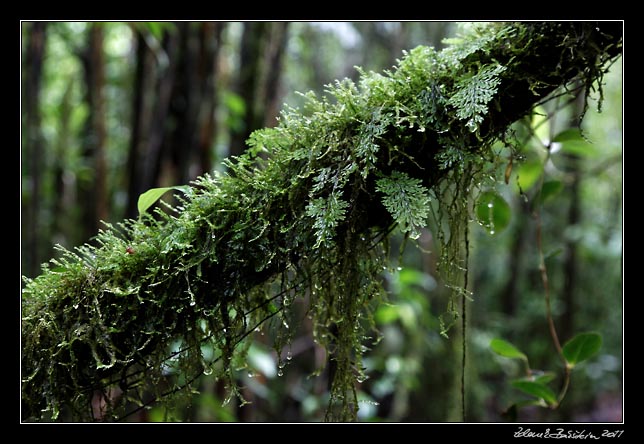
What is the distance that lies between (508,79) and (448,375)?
2710mm

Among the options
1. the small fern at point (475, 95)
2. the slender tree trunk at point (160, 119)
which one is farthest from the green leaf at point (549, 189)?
the slender tree trunk at point (160, 119)

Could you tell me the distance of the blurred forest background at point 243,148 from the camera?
172cm

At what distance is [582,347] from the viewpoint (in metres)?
0.93

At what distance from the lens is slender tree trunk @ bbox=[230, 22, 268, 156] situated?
1.99 metres

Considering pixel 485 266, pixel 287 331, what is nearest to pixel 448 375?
pixel 485 266

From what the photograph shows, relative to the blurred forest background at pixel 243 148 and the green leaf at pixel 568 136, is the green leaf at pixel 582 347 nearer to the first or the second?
the blurred forest background at pixel 243 148

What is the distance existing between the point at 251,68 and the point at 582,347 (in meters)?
1.62

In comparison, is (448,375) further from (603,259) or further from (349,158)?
(349,158)

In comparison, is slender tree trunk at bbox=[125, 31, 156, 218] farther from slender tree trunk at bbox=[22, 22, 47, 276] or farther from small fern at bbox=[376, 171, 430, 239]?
small fern at bbox=[376, 171, 430, 239]

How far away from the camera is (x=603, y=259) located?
13.4 ft

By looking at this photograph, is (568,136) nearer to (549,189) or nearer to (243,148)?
(549,189)

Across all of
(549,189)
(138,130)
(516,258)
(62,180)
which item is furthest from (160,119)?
(516,258)

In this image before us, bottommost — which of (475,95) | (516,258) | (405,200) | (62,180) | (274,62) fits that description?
(405,200)

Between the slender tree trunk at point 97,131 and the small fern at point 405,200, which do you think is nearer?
the small fern at point 405,200
